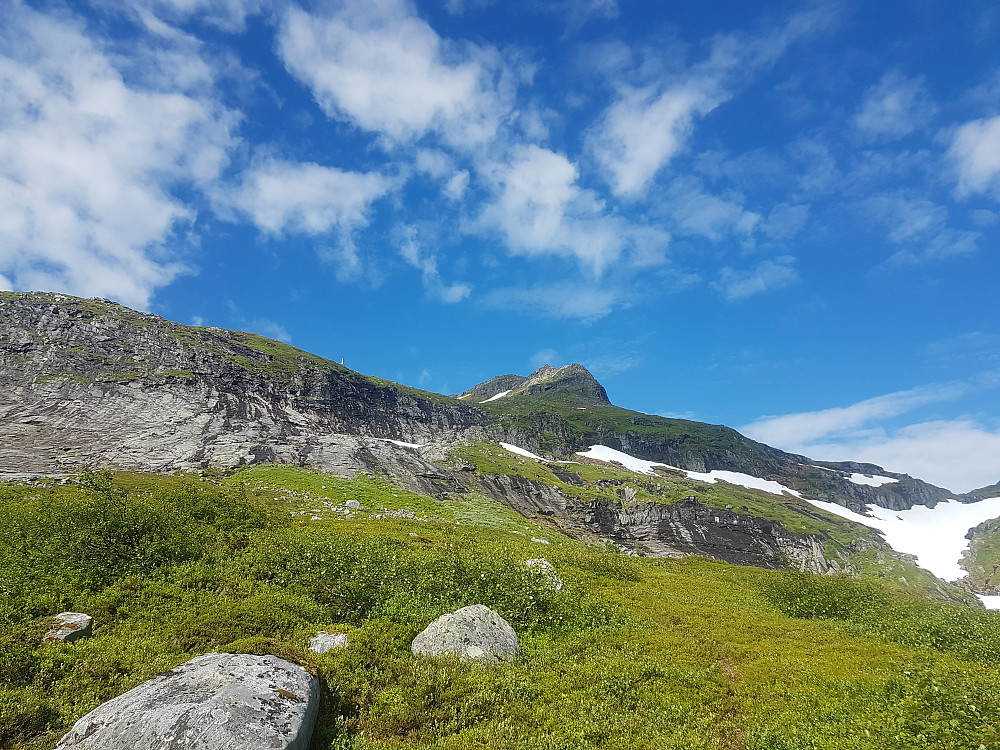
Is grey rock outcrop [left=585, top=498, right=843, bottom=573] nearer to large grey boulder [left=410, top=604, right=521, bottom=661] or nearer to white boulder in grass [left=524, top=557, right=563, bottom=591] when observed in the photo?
white boulder in grass [left=524, top=557, right=563, bottom=591]

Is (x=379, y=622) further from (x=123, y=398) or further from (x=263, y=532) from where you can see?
(x=123, y=398)

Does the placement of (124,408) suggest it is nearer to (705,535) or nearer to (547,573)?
(547,573)

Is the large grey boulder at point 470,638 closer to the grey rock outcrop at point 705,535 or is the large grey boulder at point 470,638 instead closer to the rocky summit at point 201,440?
the rocky summit at point 201,440

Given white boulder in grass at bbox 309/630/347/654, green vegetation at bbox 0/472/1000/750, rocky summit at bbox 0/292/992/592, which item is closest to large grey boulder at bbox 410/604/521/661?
green vegetation at bbox 0/472/1000/750

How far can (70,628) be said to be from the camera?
1658 centimetres

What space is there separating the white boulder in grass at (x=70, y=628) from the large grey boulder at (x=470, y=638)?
459 inches

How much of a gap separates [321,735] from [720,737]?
11.5 m

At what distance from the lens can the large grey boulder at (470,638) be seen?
1825cm

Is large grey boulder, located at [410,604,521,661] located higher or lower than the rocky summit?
lower

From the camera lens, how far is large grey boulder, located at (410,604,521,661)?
719 inches

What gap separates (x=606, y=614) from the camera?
1039 inches

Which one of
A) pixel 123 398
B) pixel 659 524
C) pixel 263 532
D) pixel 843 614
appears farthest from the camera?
pixel 659 524

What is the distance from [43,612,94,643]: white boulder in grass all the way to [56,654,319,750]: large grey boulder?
21.9ft

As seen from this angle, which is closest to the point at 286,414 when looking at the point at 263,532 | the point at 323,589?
the point at 263,532
